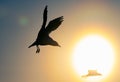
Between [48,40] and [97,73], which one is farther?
[97,73]

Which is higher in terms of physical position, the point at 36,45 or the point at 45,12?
the point at 45,12

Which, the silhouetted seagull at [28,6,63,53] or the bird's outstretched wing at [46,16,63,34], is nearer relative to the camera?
the silhouetted seagull at [28,6,63,53]

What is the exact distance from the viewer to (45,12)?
36594 mm

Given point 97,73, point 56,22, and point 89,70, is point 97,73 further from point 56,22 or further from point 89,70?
point 56,22

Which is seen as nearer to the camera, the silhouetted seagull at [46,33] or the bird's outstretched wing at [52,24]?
the silhouetted seagull at [46,33]

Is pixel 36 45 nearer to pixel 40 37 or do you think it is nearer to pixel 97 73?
pixel 40 37

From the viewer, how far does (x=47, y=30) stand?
38000 mm

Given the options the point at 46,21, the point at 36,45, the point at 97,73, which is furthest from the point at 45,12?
the point at 97,73

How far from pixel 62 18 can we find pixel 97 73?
17.5 m

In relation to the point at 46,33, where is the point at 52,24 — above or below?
above

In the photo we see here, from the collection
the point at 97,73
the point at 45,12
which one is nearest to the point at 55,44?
the point at 45,12

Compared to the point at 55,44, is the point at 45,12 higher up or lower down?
higher up

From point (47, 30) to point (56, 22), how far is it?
1204 millimetres

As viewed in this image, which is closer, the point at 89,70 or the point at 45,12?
the point at 45,12
